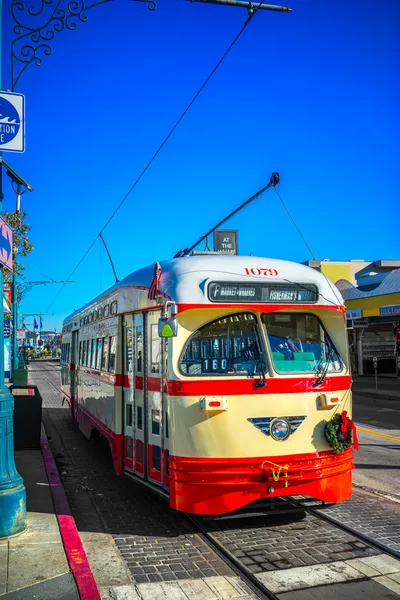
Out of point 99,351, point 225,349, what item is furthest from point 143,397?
point 99,351

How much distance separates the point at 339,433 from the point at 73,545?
312cm

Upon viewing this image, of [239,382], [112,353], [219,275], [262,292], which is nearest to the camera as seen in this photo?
[239,382]

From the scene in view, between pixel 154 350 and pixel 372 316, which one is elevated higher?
pixel 372 316

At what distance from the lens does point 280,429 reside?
6.04 meters

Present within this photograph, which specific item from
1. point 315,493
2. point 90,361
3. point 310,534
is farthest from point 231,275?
point 90,361

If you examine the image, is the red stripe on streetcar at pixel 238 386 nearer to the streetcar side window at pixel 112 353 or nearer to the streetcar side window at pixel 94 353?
the streetcar side window at pixel 112 353

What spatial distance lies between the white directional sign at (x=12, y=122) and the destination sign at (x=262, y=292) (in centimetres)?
293

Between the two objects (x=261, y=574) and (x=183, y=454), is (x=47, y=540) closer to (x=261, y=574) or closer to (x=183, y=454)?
(x=183, y=454)

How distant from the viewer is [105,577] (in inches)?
202

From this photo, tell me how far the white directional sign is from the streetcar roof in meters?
2.21

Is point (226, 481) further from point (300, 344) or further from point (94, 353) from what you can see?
point (94, 353)

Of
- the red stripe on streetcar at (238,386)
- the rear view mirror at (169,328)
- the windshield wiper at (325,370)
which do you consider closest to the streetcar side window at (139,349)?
the red stripe on streetcar at (238,386)

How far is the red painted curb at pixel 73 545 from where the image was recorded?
4.71m

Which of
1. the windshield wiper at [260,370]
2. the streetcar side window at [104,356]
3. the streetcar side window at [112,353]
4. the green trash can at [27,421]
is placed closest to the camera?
the windshield wiper at [260,370]
